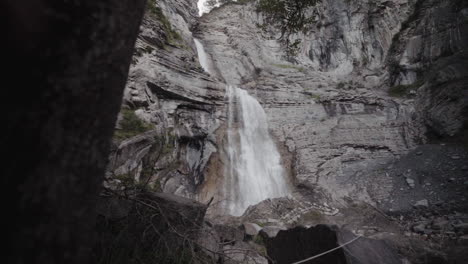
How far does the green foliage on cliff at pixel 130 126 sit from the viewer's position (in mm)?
9691

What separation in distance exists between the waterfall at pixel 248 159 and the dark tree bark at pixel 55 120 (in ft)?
36.7

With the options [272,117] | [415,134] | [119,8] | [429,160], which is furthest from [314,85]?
[119,8]

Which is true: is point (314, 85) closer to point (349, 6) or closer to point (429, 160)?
point (429, 160)

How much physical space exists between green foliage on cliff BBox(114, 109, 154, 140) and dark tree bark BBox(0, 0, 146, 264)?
9.42 m

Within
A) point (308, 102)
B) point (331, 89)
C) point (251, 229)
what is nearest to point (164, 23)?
point (308, 102)

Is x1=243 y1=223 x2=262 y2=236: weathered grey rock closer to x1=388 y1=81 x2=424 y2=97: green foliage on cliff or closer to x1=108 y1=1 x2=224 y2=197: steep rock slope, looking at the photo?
x1=108 y1=1 x2=224 y2=197: steep rock slope

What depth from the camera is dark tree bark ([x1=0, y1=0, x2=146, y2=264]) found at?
0.61m

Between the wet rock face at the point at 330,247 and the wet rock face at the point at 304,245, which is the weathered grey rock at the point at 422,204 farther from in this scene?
the wet rock face at the point at 304,245

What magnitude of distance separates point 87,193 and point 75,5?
58 centimetres

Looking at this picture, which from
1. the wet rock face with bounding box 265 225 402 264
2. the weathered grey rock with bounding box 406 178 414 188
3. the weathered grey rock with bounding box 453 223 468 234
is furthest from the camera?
the weathered grey rock with bounding box 406 178 414 188

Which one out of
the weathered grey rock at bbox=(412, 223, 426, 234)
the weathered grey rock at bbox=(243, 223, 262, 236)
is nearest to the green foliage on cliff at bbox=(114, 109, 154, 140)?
the weathered grey rock at bbox=(243, 223, 262, 236)

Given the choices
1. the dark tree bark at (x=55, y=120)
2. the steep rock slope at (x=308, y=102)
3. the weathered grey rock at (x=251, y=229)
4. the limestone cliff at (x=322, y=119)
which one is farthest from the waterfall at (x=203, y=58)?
the dark tree bark at (x=55, y=120)

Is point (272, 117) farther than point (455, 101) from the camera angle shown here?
Yes

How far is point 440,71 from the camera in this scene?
48.5 feet
